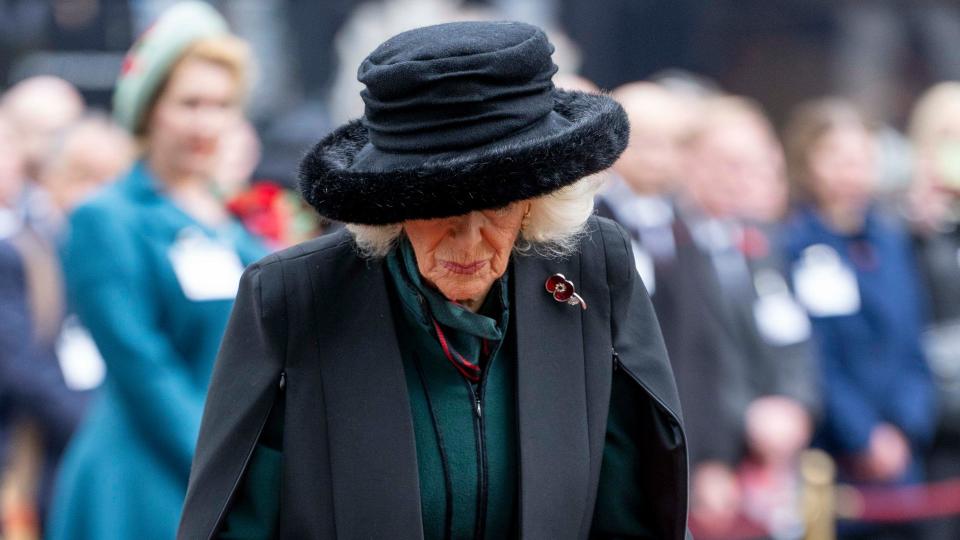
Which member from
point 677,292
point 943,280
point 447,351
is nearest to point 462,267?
point 447,351

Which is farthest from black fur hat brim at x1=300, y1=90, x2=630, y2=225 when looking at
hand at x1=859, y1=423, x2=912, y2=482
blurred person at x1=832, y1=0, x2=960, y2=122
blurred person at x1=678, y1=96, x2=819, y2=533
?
blurred person at x1=832, y1=0, x2=960, y2=122

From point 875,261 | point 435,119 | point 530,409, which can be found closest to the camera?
point 435,119

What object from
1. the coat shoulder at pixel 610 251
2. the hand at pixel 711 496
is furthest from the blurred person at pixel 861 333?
the coat shoulder at pixel 610 251

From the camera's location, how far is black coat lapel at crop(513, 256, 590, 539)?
2.90 meters

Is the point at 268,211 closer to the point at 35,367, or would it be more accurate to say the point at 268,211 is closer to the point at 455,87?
the point at 35,367

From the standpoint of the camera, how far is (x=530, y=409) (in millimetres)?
2934

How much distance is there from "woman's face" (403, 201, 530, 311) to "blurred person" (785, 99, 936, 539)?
4.43m

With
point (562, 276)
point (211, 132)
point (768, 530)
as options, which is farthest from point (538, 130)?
point (768, 530)

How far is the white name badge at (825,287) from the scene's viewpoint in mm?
7133

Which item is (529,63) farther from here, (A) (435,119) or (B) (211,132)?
(B) (211,132)

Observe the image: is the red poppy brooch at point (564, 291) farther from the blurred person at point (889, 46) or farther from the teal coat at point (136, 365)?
the blurred person at point (889, 46)

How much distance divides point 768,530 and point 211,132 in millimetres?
3020

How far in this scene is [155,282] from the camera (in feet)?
15.1

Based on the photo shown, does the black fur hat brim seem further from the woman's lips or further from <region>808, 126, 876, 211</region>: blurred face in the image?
<region>808, 126, 876, 211</region>: blurred face
